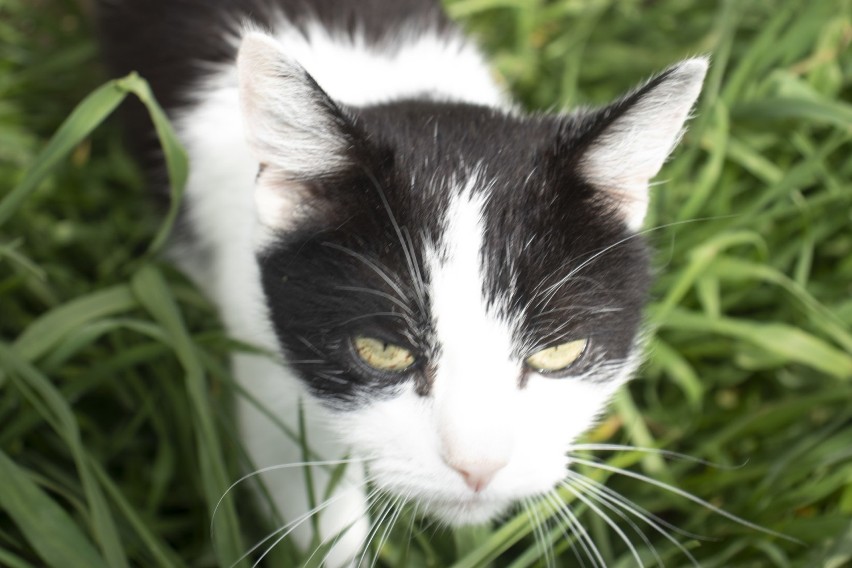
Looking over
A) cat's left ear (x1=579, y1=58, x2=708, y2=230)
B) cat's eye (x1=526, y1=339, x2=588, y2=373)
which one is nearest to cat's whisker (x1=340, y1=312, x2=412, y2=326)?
cat's eye (x1=526, y1=339, x2=588, y2=373)

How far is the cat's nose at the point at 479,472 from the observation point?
859mm

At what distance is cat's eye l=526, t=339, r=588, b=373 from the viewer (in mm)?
943

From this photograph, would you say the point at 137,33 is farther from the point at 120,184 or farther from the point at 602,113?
the point at 602,113

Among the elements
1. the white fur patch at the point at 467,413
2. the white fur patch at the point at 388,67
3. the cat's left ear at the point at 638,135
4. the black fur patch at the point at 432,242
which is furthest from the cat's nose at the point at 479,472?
the white fur patch at the point at 388,67

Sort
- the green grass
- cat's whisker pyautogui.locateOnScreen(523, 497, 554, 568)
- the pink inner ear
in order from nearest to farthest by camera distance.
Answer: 1. the pink inner ear
2. cat's whisker pyautogui.locateOnScreen(523, 497, 554, 568)
3. the green grass

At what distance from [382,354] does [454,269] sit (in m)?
0.13

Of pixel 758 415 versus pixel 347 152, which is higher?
pixel 347 152

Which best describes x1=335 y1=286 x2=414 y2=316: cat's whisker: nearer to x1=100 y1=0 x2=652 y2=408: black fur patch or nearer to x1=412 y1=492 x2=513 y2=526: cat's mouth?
x1=100 y1=0 x2=652 y2=408: black fur patch

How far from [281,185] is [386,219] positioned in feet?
0.49

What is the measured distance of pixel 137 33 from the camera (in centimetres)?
156

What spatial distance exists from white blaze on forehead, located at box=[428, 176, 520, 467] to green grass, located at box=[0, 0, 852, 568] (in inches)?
13.9

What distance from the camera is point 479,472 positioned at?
87cm

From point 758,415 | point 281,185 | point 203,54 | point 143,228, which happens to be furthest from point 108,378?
point 758,415

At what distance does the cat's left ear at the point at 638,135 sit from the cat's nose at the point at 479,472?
14.5 inches
